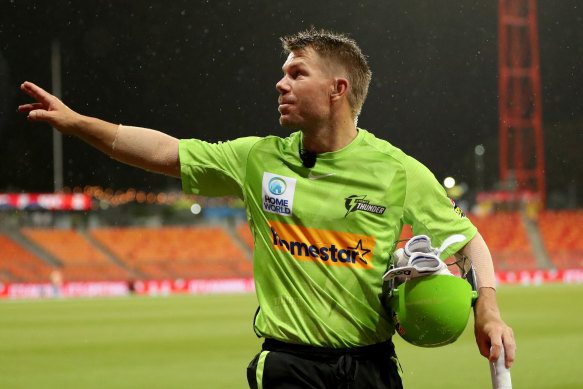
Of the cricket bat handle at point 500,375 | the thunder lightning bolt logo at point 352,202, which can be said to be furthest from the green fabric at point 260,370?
the cricket bat handle at point 500,375

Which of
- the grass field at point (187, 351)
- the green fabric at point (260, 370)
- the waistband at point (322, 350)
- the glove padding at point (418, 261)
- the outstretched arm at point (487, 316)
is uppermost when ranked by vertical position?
the glove padding at point (418, 261)

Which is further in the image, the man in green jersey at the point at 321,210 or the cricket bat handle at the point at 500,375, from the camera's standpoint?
the man in green jersey at the point at 321,210

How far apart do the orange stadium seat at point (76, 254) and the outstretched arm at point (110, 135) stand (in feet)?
127

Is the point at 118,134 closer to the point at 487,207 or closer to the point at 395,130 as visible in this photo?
the point at 487,207

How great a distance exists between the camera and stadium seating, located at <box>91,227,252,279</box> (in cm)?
4350

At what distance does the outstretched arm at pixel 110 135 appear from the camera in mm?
3314

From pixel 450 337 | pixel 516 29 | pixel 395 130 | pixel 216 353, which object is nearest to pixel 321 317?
pixel 450 337

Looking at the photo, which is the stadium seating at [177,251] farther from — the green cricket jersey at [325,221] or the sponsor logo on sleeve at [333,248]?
the sponsor logo on sleeve at [333,248]

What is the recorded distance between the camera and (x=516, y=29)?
46156 millimetres

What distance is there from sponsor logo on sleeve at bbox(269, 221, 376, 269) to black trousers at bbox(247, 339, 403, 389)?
1.21ft

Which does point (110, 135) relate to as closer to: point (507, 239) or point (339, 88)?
point (339, 88)

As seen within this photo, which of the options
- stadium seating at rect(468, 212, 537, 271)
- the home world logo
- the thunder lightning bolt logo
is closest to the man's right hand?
the home world logo

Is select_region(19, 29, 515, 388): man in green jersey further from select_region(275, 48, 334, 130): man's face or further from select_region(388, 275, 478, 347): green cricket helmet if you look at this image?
select_region(388, 275, 478, 347): green cricket helmet

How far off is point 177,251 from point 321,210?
43648mm
